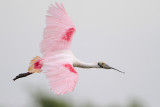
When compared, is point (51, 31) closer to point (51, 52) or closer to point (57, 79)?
point (51, 52)

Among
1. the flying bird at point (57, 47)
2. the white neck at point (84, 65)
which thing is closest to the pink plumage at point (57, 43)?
the flying bird at point (57, 47)

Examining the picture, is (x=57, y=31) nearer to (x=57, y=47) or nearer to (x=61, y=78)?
(x=57, y=47)

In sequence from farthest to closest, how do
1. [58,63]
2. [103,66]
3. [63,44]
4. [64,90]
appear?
[103,66], [63,44], [58,63], [64,90]

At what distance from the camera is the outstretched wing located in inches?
762

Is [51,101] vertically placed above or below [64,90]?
below

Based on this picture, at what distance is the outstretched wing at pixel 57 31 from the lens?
19359 millimetres

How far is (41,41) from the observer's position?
63.6ft

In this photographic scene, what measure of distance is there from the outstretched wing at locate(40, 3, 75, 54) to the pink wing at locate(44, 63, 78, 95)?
1448mm

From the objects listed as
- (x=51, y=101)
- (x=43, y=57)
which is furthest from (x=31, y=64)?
(x=51, y=101)

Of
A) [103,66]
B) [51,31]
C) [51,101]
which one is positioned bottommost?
[51,101]

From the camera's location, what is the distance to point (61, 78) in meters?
17.0

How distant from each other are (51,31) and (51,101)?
21.4 ft

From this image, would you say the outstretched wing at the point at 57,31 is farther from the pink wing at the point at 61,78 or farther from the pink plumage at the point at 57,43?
the pink wing at the point at 61,78

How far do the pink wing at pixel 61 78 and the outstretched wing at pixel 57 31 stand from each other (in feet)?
4.75
